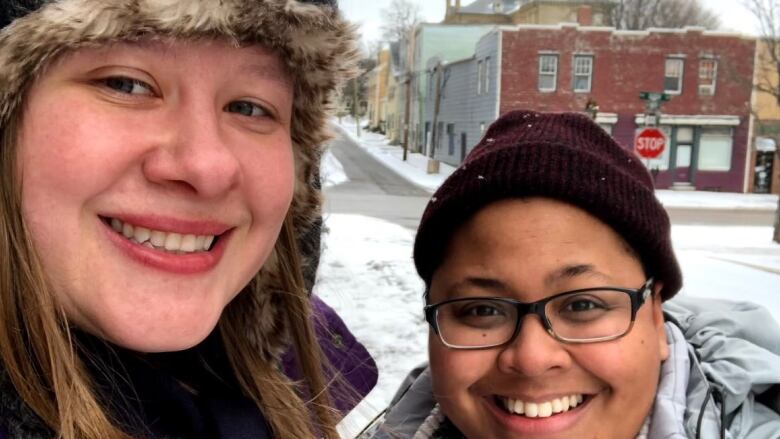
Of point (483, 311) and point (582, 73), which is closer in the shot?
point (483, 311)

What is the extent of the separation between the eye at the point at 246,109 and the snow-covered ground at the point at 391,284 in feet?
3.16

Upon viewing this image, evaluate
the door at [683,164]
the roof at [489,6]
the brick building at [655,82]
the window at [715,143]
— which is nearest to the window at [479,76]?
the brick building at [655,82]

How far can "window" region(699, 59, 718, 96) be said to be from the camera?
26344mm

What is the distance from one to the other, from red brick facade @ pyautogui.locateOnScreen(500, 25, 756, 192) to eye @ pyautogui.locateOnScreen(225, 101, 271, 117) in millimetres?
25671

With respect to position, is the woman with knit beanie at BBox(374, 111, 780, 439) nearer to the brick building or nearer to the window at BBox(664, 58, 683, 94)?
the brick building

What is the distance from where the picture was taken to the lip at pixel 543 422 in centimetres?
168

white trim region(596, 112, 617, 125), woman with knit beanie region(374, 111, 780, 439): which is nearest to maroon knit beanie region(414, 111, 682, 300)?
woman with knit beanie region(374, 111, 780, 439)

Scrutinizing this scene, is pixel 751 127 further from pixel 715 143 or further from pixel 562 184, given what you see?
pixel 562 184

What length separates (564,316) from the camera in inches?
66.8

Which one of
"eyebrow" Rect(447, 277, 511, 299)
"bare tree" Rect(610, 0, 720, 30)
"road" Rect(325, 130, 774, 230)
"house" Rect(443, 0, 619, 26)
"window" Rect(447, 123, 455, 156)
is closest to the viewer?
"eyebrow" Rect(447, 277, 511, 299)

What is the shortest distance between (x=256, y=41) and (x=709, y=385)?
53.0 inches

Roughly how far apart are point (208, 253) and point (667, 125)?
2744 cm

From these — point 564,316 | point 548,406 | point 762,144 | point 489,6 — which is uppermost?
point 489,6

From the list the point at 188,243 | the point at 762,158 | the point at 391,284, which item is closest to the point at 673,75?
the point at 762,158
